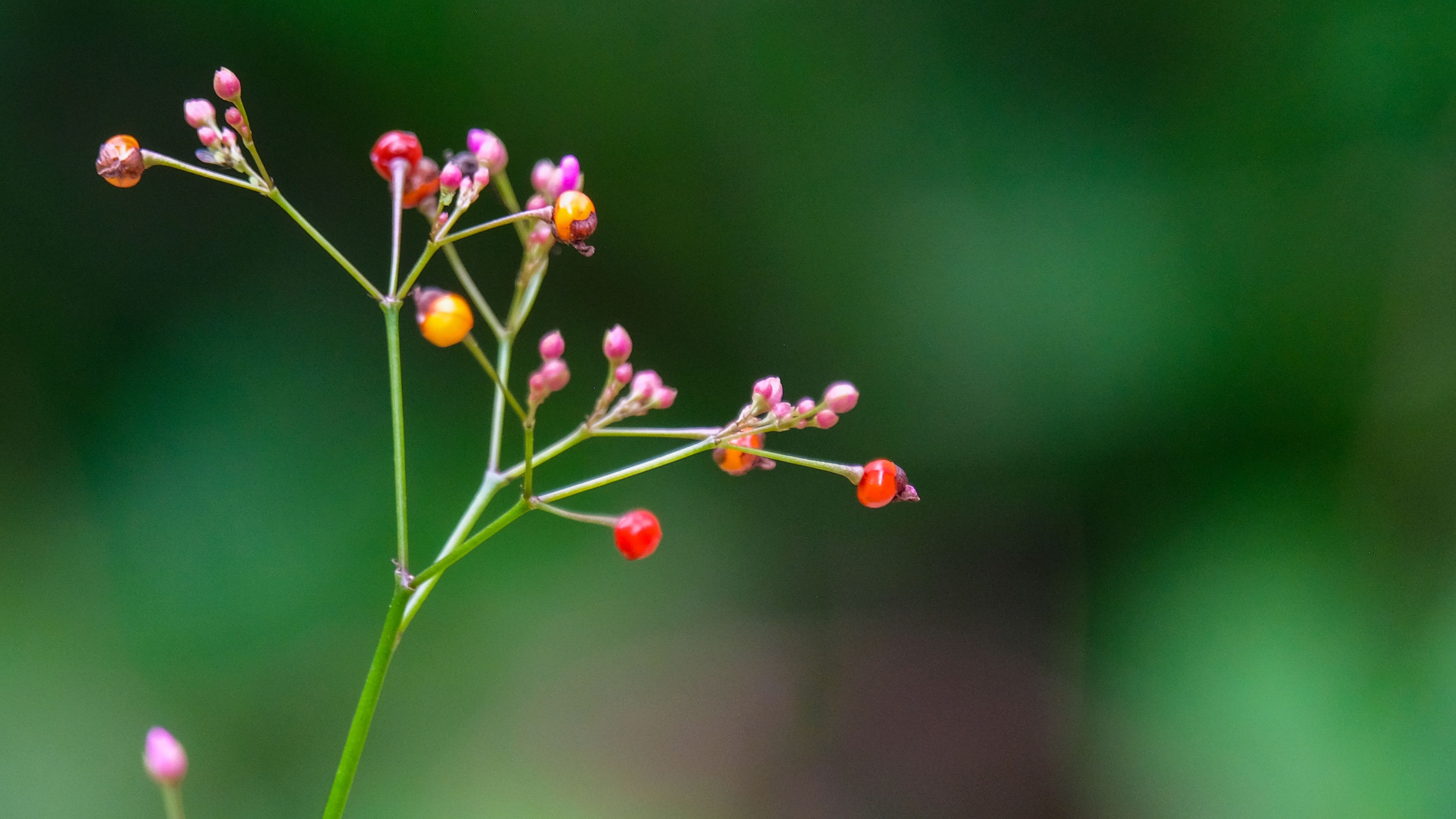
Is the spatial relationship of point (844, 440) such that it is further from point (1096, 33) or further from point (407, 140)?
point (407, 140)

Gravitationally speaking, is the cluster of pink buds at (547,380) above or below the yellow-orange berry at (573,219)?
below

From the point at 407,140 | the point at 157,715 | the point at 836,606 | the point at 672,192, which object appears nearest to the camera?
the point at 407,140

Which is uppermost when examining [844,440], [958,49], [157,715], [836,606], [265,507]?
[958,49]

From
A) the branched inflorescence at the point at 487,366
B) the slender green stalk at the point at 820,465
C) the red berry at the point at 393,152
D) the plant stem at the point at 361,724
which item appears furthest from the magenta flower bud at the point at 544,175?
the plant stem at the point at 361,724

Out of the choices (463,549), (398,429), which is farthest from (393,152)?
(463,549)

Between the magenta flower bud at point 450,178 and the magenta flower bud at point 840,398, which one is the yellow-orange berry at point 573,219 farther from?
the magenta flower bud at point 840,398

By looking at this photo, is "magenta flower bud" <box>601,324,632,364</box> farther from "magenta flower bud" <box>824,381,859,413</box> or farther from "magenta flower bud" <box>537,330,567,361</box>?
"magenta flower bud" <box>824,381,859,413</box>

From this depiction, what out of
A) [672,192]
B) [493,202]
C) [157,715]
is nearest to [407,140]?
[493,202]
